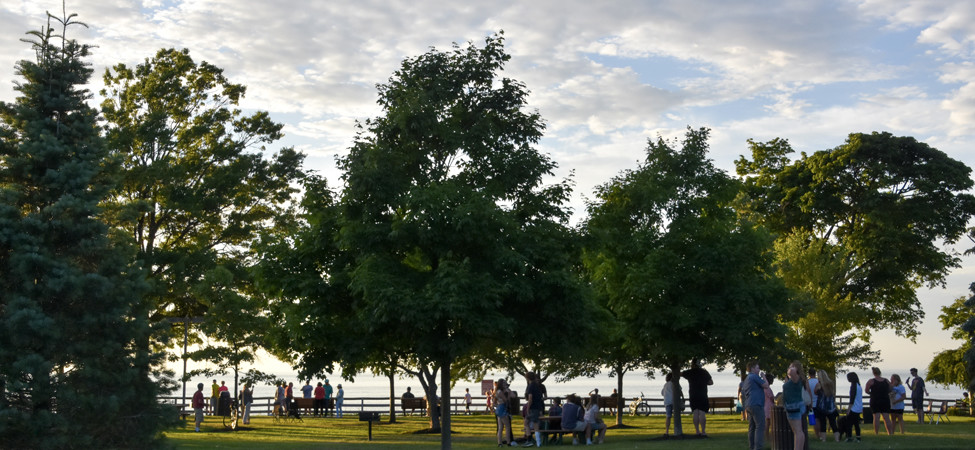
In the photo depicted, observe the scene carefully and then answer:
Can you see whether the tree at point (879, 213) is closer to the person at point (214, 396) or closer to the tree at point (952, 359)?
the tree at point (952, 359)

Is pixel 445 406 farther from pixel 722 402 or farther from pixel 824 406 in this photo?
pixel 722 402

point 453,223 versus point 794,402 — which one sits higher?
point 453,223

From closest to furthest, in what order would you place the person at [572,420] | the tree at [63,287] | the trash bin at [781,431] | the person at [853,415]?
the tree at [63,287] → the trash bin at [781,431] → the person at [853,415] → the person at [572,420]

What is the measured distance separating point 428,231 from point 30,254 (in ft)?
24.1

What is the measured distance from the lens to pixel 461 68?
22.4 metres

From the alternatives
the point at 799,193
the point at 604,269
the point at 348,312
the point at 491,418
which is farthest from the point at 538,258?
the point at 799,193

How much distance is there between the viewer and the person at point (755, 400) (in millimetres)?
18555

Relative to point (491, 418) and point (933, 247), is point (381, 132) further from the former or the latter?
point (933, 247)

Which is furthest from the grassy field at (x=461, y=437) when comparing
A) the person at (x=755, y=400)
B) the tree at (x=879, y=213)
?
the tree at (x=879, y=213)

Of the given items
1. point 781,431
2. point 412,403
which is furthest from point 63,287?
point 412,403

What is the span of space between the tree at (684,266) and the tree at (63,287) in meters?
13.3

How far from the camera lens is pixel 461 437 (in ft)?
91.7

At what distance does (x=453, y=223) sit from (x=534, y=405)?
6585mm

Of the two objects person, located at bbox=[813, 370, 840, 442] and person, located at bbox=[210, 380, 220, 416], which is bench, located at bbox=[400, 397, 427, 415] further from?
person, located at bbox=[813, 370, 840, 442]
